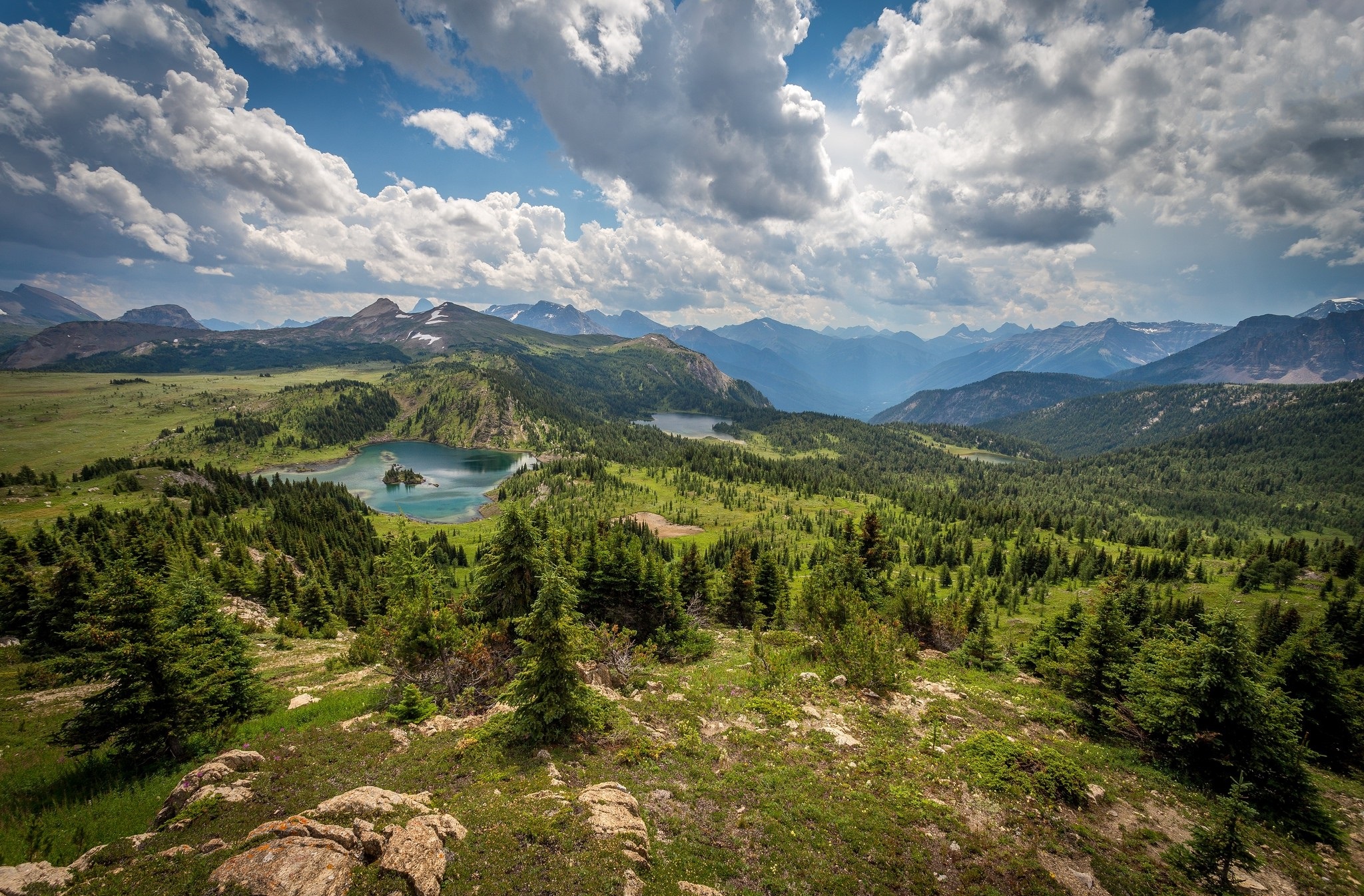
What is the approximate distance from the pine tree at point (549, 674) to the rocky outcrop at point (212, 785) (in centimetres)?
875

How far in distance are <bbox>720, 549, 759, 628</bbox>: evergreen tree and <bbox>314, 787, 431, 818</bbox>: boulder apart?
39618 mm

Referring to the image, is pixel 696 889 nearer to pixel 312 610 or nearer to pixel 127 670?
pixel 127 670

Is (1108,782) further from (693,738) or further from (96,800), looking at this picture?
(96,800)

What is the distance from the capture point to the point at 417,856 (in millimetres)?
11680

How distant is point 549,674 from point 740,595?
34.6 metres

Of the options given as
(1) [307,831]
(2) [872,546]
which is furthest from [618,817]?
(2) [872,546]

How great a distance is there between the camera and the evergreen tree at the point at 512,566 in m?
32.9

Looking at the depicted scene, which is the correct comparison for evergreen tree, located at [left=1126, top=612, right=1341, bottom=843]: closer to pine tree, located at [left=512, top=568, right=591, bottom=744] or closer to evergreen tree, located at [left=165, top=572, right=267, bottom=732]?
pine tree, located at [left=512, top=568, right=591, bottom=744]

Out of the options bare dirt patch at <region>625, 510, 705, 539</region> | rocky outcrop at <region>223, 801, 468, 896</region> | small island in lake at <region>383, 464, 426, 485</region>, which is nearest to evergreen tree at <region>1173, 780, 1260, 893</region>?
rocky outcrop at <region>223, 801, 468, 896</region>

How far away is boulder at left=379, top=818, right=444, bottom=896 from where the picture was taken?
36.4 ft

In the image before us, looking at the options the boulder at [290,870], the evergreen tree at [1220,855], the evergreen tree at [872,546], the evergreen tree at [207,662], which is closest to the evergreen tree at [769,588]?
the evergreen tree at [872,546]

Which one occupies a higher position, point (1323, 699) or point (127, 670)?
point (127, 670)

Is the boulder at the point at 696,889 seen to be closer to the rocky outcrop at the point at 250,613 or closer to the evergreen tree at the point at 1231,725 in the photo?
the evergreen tree at the point at 1231,725

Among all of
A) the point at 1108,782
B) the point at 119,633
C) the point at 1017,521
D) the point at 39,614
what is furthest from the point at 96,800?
the point at 1017,521
